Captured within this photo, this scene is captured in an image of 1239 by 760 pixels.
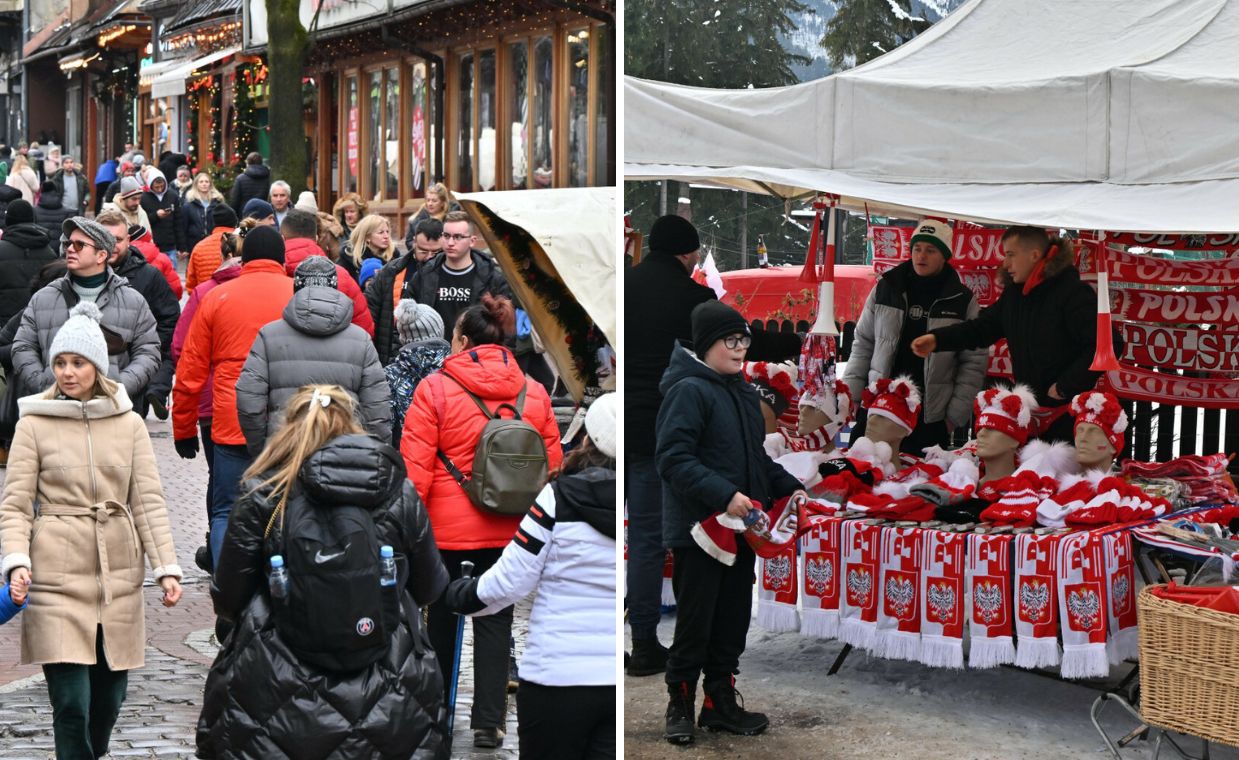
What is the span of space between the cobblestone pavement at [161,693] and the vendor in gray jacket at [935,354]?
7.14 feet

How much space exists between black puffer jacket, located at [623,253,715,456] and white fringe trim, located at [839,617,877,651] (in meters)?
1.16

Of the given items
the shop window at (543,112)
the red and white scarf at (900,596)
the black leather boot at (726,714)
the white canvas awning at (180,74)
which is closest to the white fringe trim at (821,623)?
the red and white scarf at (900,596)

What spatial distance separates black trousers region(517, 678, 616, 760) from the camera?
448cm

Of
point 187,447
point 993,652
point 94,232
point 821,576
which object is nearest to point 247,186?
point 94,232

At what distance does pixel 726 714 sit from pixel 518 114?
16.8 m

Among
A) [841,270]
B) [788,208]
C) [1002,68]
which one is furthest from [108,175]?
[1002,68]

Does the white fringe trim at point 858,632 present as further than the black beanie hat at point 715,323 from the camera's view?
Yes

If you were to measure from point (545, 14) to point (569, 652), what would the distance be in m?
17.5

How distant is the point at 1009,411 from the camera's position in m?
6.96

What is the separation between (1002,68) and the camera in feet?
23.6

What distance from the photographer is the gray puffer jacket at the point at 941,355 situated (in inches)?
317

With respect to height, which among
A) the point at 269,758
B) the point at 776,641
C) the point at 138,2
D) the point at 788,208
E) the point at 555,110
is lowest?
the point at 776,641

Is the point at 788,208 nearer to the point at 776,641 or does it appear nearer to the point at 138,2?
the point at 776,641

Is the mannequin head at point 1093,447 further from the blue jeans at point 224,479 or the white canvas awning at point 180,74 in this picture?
the white canvas awning at point 180,74
